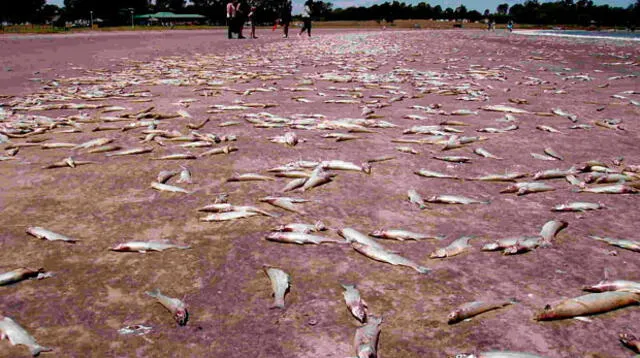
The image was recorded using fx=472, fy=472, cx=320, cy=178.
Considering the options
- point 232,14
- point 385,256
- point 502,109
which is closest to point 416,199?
point 385,256

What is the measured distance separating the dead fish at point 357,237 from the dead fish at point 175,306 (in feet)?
4.54

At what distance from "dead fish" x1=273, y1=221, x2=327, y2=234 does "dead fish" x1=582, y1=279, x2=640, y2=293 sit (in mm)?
1895

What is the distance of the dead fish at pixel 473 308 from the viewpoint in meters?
2.65

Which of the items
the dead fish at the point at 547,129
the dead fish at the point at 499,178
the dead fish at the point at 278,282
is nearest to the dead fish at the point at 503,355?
the dead fish at the point at 278,282

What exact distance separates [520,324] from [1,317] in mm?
2923

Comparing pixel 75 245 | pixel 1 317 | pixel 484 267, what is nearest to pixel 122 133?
pixel 75 245

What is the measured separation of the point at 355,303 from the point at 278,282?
0.54 meters

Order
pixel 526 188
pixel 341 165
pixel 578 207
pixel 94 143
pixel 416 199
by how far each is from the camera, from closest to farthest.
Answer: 1. pixel 578 207
2. pixel 416 199
3. pixel 526 188
4. pixel 341 165
5. pixel 94 143

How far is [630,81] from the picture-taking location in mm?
13672

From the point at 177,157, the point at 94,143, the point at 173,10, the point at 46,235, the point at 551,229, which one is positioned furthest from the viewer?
the point at 173,10

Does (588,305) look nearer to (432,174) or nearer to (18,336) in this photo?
(432,174)

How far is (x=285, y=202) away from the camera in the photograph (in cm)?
436

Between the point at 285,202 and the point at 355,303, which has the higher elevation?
the point at 285,202

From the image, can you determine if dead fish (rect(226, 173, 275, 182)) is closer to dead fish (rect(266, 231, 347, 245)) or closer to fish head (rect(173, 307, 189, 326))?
dead fish (rect(266, 231, 347, 245))
